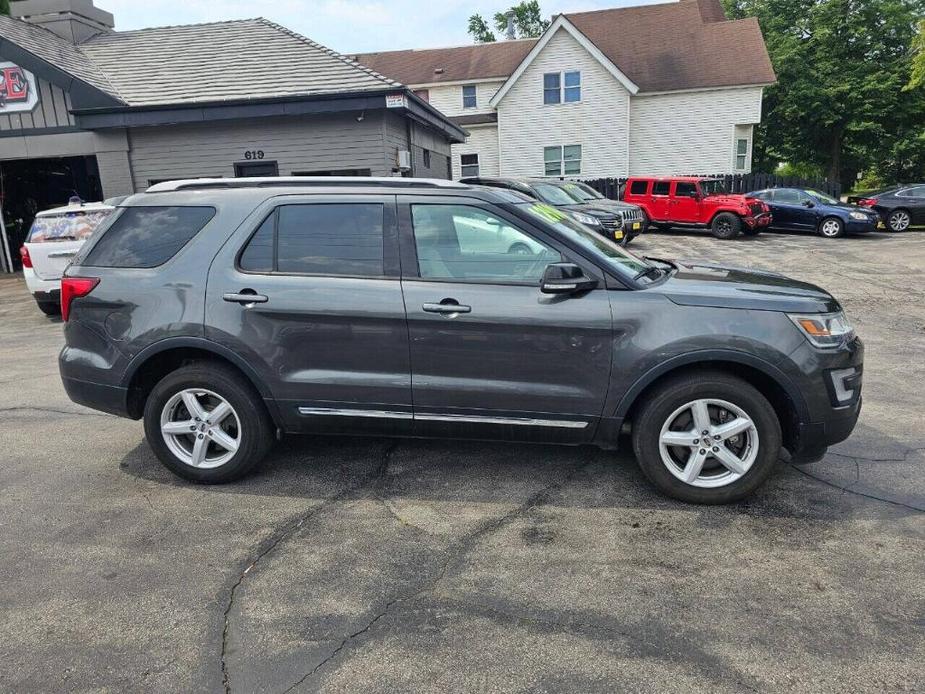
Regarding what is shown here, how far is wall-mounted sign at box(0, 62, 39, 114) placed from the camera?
1467 centimetres

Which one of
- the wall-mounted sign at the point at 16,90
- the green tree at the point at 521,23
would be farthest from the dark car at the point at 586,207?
the green tree at the point at 521,23

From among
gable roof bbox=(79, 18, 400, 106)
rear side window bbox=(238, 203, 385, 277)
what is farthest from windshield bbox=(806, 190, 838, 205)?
rear side window bbox=(238, 203, 385, 277)

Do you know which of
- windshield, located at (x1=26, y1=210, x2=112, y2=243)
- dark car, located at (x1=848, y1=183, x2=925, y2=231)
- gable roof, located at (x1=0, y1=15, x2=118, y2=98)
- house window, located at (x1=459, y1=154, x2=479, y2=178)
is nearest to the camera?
windshield, located at (x1=26, y1=210, x2=112, y2=243)

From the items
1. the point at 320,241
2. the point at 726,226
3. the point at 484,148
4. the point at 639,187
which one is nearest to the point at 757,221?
the point at 726,226

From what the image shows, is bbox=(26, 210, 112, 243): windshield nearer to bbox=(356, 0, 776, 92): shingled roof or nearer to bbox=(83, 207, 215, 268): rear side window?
bbox=(83, 207, 215, 268): rear side window

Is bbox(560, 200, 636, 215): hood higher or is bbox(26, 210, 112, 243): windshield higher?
bbox(26, 210, 112, 243): windshield

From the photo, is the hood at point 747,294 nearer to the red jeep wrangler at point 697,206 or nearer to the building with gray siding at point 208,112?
the building with gray siding at point 208,112

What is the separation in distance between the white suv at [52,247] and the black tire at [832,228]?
60.4 feet

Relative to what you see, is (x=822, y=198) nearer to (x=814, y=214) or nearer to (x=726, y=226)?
(x=814, y=214)

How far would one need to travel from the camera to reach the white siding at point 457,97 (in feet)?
113

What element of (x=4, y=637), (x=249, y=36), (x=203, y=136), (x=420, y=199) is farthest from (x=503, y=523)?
(x=249, y=36)

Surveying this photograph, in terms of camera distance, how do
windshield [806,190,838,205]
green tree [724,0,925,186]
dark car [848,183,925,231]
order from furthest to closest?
green tree [724,0,925,186] → dark car [848,183,925,231] → windshield [806,190,838,205]

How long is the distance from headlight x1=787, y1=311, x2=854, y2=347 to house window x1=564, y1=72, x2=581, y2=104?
28.1m

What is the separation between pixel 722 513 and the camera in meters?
3.77
